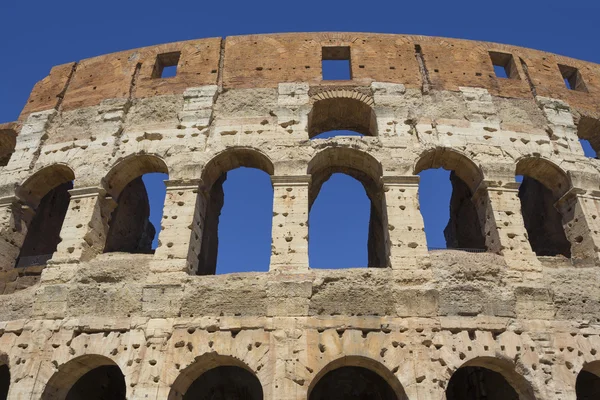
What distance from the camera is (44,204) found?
11875 mm

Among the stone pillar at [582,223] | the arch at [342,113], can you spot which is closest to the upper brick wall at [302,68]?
the arch at [342,113]

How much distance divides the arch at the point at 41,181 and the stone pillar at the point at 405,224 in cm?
648

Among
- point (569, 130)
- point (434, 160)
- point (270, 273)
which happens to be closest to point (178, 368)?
point (270, 273)

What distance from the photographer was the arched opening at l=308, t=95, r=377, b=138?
393 inches

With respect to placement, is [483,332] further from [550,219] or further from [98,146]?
[98,146]

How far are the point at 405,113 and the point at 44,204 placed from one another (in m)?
9.21

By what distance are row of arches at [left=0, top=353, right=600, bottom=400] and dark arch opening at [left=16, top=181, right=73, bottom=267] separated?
10.3 ft

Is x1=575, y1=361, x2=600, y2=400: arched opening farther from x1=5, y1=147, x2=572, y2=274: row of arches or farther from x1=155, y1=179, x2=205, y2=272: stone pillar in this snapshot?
x1=155, y1=179, x2=205, y2=272: stone pillar

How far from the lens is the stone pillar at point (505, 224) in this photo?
7.93 m

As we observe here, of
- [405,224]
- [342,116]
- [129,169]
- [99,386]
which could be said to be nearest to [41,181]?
[129,169]

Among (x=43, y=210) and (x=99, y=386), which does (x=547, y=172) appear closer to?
(x=99, y=386)

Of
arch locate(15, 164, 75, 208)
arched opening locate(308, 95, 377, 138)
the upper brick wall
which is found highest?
the upper brick wall

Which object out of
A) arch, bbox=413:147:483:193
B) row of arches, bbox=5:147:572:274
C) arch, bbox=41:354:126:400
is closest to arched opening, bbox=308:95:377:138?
row of arches, bbox=5:147:572:274

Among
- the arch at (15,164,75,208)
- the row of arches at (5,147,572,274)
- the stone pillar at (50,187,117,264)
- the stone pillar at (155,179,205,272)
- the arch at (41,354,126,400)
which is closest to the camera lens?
the arch at (41,354,126,400)
